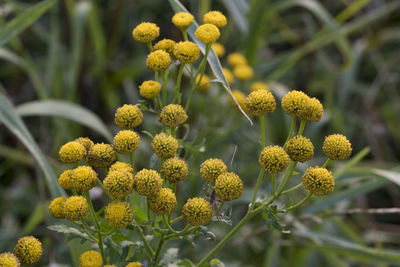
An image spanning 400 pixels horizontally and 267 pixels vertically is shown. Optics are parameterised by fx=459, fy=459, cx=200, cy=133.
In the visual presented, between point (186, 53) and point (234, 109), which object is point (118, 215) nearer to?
point (186, 53)

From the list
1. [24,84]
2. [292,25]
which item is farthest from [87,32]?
[292,25]

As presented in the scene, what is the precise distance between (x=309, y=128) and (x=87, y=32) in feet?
4.52

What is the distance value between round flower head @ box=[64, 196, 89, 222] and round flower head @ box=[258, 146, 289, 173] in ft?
1.28

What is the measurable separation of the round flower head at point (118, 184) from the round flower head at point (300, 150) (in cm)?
35

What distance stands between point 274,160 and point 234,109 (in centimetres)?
97

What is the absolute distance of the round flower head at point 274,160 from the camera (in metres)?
1.00

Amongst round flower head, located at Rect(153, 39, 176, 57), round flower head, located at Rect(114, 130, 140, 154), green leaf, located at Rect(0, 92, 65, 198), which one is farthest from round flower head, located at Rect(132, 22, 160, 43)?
green leaf, located at Rect(0, 92, 65, 198)

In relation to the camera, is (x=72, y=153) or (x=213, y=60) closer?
(x=72, y=153)

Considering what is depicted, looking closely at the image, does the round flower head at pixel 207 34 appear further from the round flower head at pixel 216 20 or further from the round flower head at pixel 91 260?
the round flower head at pixel 91 260

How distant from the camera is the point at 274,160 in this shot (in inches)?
39.5

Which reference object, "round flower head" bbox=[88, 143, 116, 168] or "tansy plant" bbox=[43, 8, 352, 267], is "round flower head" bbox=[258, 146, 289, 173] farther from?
"round flower head" bbox=[88, 143, 116, 168]

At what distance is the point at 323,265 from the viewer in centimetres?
223

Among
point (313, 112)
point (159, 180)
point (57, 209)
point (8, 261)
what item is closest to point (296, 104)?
point (313, 112)

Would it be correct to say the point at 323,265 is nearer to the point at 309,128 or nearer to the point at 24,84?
the point at 309,128
